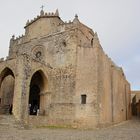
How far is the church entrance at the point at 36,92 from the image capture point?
23.5 m

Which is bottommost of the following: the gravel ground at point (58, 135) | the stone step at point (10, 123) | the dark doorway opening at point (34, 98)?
the gravel ground at point (58, 135)

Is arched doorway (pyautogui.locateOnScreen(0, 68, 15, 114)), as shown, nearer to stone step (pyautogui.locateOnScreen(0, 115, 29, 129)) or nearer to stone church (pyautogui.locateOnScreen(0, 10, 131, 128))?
stone church (pyautogui.locateOnScreen(0, 10, 131, 128))

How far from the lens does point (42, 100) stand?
2302cm

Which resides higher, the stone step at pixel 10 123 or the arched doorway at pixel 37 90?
the arched doorway at pixel 37 90

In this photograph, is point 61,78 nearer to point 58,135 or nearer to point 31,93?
point 31,93

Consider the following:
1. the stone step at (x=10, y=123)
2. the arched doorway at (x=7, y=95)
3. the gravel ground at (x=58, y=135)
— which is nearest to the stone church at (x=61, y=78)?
the arched doorway at (x=7, y=95)

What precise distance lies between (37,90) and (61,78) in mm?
4637

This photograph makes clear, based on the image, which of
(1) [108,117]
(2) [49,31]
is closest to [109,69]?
(1) [108,117]

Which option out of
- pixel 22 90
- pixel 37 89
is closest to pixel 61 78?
pixel 22 90

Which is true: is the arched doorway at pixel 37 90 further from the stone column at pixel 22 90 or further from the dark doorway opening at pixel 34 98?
the stone column at pixel 22 90

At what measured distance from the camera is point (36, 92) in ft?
86.7

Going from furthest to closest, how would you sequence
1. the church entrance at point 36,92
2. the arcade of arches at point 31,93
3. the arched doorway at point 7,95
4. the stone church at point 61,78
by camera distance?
1. the arched doorway at point 7,95
2. the church entrance at point 36,92
3. the arcade of arches at point 31,93
4. the stone church at point 61,78

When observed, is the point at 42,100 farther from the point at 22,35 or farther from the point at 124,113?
the point at 124,113

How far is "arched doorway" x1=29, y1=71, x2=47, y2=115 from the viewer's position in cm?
2328
